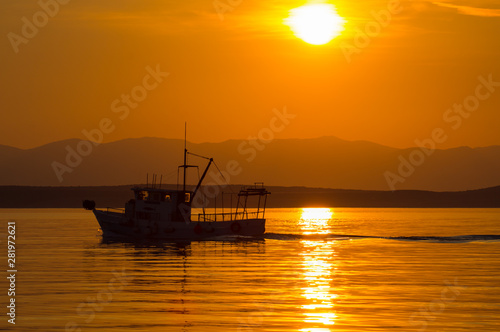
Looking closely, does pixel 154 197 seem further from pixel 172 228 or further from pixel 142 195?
pixel 172 228

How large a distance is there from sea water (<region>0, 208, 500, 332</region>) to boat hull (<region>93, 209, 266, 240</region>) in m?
14.8

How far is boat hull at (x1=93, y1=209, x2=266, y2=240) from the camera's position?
99.0m

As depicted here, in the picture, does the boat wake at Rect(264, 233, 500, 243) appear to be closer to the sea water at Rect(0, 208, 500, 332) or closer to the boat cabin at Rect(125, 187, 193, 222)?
the boat cabin at Rect(125, 187, 193, 222)

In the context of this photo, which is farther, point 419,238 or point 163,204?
point 419,238

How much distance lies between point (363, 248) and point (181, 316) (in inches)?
2001

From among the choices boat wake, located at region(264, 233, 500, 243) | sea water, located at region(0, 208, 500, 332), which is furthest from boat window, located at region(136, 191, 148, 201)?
boat wake, located at region(264, 233, 500, 243)

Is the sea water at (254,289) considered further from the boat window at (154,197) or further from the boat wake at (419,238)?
the boat wake at (419,238)

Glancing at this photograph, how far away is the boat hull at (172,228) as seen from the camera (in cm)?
9900

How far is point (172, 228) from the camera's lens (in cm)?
9875

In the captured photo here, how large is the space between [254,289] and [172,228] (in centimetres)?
5169

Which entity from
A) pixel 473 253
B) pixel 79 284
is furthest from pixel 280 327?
pixel 473 253

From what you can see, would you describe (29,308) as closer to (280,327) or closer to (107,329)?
(107,329)

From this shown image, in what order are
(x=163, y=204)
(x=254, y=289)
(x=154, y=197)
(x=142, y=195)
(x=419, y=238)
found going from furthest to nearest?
(x=419, y=238) → (x=142, y=195) → (x=154, y=197) → (x=163, y=204) → (x=254, y=289)

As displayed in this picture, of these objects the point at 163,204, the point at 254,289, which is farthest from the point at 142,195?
the point at 254,289
